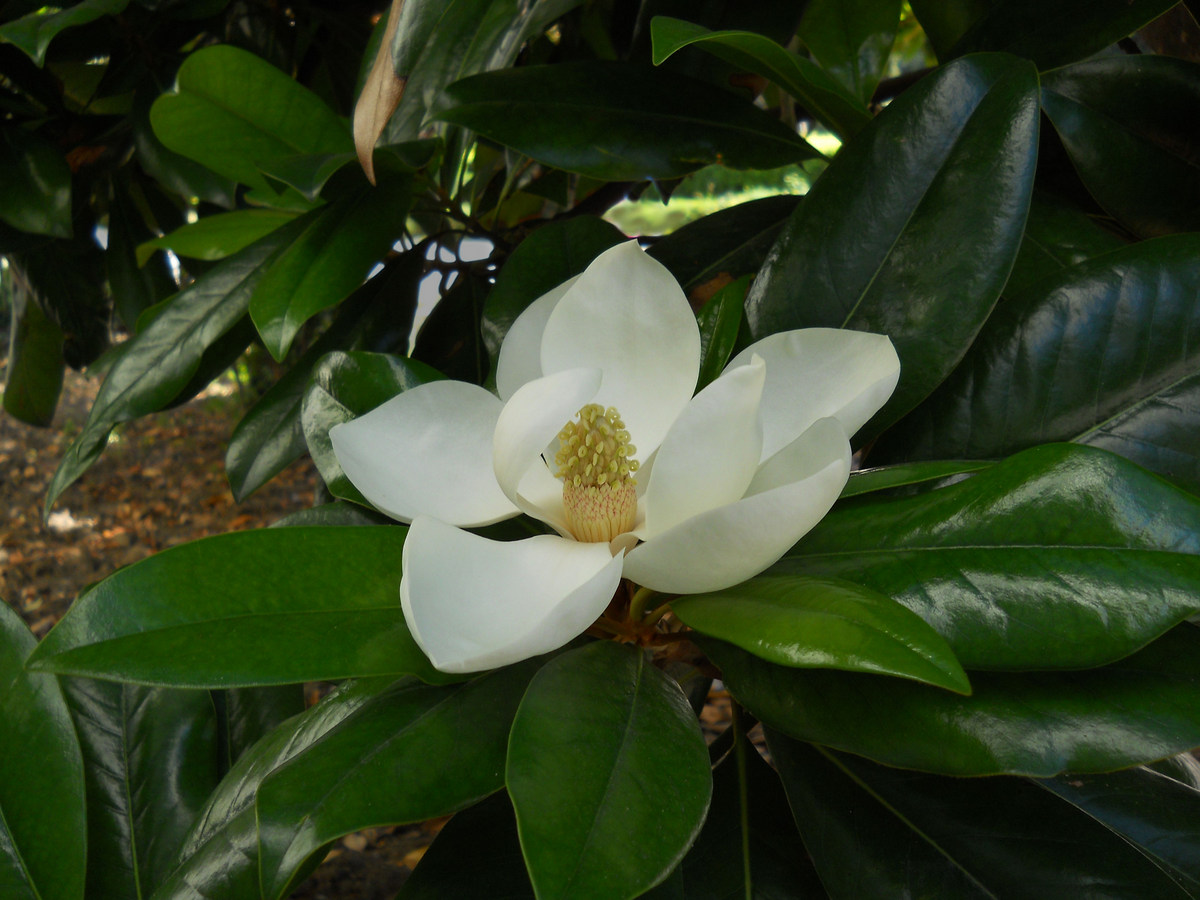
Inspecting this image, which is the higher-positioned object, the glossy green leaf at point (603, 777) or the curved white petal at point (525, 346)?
the curved white petal at point (525, 346)

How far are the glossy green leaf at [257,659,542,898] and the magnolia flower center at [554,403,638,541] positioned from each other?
0.11m

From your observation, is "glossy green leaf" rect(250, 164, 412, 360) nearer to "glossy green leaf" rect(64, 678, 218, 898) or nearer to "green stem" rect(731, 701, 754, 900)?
"glossy green leaf" rect(64, 678, 218, 898)

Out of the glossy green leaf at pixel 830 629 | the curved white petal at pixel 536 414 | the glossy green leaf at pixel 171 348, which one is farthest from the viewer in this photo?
the glossy green leaf at pixel 171 348

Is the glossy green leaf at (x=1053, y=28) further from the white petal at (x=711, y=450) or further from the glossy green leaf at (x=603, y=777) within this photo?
the glossy green leaf at (x=603, y=777)

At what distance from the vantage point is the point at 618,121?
838 mm

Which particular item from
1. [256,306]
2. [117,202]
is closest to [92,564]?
[117,202]

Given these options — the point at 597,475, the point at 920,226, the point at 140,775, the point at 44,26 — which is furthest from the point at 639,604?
the point at 44,26

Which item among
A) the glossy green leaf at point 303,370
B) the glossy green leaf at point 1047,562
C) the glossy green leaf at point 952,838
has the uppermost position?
the glossy green leaf at point 1047,562

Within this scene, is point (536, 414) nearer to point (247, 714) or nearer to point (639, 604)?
point (639, 604)

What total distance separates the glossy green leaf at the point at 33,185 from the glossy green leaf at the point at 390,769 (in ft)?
3.53

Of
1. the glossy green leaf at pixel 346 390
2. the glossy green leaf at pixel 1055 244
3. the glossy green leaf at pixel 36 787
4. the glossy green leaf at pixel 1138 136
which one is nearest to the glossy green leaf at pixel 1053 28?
the glossy green leaf at pixel 1138 136

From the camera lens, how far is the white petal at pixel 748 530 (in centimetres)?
41

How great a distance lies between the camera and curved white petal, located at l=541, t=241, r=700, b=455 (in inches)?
23.3

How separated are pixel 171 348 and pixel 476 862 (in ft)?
2.08
